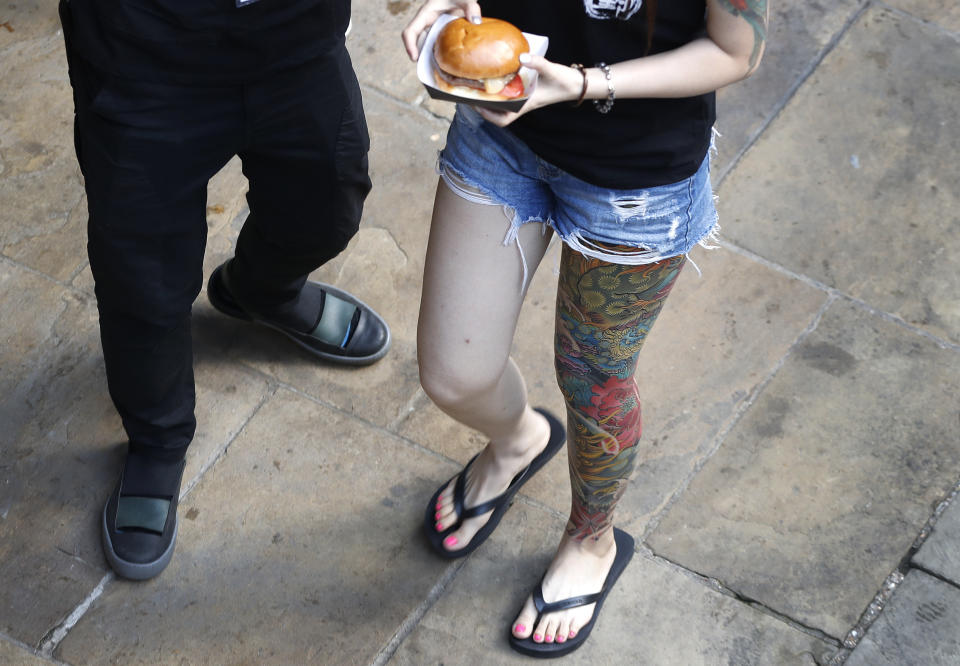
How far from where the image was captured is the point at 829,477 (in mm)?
2979

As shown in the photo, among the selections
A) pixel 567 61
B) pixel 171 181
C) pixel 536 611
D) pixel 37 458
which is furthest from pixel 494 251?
pixel 37 458

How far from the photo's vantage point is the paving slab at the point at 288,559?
2.62 metres

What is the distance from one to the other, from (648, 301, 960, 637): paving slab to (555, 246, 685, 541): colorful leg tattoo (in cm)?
54

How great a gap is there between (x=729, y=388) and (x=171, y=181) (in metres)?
1.76

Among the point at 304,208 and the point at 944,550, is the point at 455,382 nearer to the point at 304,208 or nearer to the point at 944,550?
the point at 304,208

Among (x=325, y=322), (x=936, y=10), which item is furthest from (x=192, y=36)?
(x=936, y=10)

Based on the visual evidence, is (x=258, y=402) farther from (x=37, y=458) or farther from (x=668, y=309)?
(x=668, y=309)

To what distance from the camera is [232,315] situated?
10.5ft

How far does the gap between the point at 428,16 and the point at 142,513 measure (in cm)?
154

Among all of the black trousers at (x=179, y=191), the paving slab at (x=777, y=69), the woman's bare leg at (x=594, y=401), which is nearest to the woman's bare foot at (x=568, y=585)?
the woman's bare leg at (x=594, y=401)

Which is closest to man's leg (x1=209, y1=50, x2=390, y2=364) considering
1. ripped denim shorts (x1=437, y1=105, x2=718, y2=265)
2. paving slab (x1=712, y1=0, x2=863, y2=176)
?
ripped denim shorts (x1=437, y1=105, x2=718, y2=265)

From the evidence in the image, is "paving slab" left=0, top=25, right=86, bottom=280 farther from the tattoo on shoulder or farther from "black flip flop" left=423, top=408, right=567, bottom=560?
the tattoo on shoulder

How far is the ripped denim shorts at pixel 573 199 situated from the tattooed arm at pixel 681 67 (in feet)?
0.69

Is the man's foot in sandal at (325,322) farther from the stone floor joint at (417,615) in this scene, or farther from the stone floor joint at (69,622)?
the stone floor joint at (69,622)
